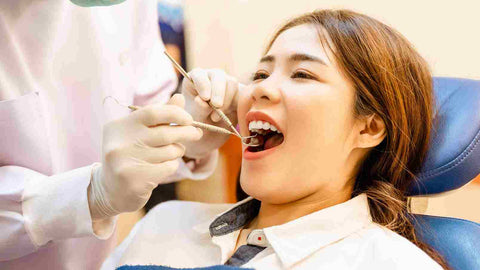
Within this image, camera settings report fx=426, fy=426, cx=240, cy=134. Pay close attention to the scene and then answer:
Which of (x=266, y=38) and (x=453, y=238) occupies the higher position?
(x=266, y=38)

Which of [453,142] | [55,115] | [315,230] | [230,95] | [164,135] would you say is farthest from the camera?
[230,95]

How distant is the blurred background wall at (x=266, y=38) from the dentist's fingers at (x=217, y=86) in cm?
54

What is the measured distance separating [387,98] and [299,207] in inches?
16.6

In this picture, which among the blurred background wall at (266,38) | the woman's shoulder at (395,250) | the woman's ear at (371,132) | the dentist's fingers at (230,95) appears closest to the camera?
the woman's shoulder at (395,250)

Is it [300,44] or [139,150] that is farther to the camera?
[300,44]

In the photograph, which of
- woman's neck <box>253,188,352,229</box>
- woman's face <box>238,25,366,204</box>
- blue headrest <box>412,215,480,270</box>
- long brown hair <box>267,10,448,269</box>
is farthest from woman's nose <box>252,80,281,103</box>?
blue headrest <box>412,215,480,270</box>

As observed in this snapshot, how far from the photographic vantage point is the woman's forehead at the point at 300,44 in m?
1.28

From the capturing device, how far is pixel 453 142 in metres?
1.30

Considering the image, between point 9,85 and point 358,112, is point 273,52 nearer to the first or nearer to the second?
point 358,112

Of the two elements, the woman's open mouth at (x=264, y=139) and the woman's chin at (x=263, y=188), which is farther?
the woman's open mouth at (x=264, y=139)

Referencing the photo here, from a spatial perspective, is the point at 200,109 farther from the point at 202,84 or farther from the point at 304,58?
the point at 304,58

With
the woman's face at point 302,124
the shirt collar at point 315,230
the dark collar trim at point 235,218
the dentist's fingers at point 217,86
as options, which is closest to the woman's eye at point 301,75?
the woman's face at point 302,124

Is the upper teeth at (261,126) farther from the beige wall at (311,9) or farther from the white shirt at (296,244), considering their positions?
the beige wall at (311,9)

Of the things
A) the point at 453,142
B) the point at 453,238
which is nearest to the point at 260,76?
the point at 453,142
